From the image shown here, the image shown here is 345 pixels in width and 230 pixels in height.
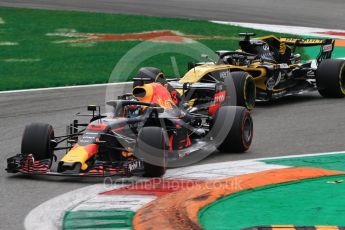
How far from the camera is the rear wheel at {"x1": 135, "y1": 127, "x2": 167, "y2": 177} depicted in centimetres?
1132

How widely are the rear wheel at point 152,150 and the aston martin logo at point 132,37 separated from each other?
15.5 m

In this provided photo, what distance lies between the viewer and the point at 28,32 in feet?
93.6

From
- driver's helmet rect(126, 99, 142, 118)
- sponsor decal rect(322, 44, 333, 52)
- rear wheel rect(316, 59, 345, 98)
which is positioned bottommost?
rear wheel rect(316, 59, 345, 98)

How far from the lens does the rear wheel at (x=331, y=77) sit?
1883 cm

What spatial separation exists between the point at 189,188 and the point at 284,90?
8442 mm

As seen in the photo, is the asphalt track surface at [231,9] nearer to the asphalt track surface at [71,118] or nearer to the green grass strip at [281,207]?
the asphalt track surface at [71,118]

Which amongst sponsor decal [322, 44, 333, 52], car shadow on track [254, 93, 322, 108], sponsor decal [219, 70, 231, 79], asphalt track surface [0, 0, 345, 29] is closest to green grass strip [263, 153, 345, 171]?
sponsor decal [219, 70, 231, 79]

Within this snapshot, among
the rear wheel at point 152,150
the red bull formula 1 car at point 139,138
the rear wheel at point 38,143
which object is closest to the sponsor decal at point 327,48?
the red bull formula 1 car at point 139,138

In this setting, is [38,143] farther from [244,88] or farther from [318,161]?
[244,88]

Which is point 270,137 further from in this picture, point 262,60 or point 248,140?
point 262,60

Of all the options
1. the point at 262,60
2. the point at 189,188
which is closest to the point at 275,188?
the point at 189,188

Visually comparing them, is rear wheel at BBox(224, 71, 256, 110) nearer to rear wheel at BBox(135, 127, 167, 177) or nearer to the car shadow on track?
the car shadow on track

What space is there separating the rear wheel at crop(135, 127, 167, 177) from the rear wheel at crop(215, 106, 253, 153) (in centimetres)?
188

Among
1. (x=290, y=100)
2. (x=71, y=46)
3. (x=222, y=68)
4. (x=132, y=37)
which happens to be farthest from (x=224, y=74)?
(x=132, y=37)
